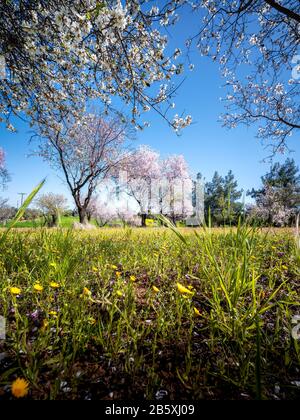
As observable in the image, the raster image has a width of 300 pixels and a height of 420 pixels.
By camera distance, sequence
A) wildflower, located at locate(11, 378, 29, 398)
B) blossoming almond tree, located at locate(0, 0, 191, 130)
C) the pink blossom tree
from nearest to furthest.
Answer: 1. wildflower, located at locate(11, 378, 29, 398)
2. blossoming almond tree, located at locate(0, 0, 191, 130)
3. the pink blossom tree

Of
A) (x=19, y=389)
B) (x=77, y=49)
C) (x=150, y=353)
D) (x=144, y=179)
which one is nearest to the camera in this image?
(x=19, y=389)

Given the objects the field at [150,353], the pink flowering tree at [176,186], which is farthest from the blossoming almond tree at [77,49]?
the pink flowering tree at [176,186]

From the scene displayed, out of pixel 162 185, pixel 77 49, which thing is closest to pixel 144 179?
pixel 162 185

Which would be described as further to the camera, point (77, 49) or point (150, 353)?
point (77, 49)

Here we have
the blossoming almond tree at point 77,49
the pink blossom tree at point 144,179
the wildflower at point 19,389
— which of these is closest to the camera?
the wildflower at point 19,389

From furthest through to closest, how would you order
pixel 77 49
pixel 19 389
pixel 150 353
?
pixel 77 49, pixel 150 353, pixel 19 389

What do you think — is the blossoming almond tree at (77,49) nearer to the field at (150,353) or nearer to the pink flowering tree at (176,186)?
the field at (150,353)

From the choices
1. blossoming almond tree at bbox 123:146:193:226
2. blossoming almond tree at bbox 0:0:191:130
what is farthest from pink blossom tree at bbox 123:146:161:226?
blossoming almond tree at bbox 0:0:191:130

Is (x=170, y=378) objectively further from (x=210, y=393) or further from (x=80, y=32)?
(x=80, y=32)

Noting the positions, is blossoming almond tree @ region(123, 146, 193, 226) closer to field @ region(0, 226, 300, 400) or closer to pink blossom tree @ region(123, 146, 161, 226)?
pink blossom tree @ region(123, 146, 161, 226)

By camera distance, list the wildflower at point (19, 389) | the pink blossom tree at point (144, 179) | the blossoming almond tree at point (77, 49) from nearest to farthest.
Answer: the wildflower at point (19, 389), the blossoming almond tree at point (77, 49), the pink blossom tree at point (144, 179)

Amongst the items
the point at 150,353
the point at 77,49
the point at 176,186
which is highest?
the point at 176,186

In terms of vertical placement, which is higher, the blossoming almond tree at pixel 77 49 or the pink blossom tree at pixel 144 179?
the pink blossom tree at pixel 144 179

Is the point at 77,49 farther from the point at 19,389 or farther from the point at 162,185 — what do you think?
the point at 162,185
